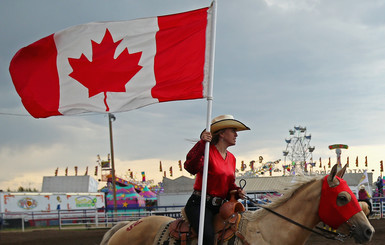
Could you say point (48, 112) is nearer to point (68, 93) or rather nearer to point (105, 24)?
point (68, 93)

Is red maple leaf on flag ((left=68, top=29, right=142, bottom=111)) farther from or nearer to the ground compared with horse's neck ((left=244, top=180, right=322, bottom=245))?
farther from the ground

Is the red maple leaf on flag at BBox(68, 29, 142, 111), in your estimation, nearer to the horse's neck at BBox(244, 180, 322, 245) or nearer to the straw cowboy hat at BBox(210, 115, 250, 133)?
the straw cowboy hat at BBox(210, 115, 250, 133)

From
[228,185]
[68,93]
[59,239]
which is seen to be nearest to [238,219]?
[228,185]

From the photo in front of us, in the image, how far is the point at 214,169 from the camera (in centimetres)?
482

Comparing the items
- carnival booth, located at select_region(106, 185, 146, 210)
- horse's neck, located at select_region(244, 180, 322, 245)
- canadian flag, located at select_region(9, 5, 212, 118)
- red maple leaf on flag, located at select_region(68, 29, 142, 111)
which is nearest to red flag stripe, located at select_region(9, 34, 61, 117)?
canadian flag, located at select_region(9, 5, 212, 118)

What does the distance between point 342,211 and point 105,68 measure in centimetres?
288

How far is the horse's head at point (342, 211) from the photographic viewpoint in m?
4.30

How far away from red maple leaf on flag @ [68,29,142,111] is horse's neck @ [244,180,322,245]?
2049mm

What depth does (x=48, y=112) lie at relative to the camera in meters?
5.14

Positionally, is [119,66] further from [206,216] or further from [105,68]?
[206,216]

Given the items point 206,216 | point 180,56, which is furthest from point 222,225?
point 180,56

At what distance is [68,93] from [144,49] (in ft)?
3.19

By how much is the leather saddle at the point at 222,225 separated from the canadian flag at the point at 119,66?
121cm

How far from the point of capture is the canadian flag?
492 cm
